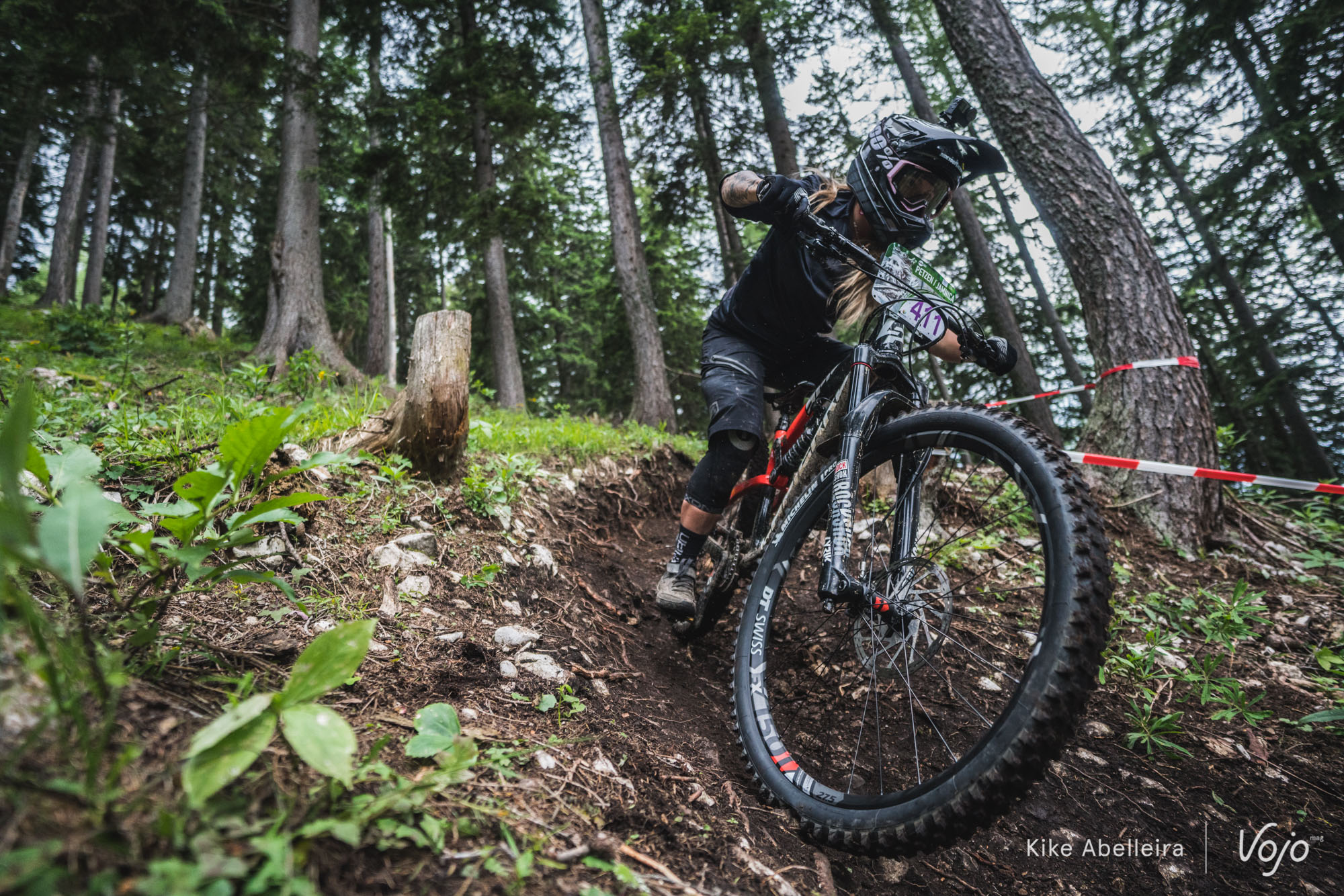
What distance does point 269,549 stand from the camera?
194 centimetres

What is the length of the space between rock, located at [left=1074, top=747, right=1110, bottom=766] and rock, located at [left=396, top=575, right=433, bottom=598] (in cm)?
253

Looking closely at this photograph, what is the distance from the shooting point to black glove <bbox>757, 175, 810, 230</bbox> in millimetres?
2195

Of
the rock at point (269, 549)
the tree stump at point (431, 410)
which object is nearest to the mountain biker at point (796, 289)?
the tree stump at point (431, 410)

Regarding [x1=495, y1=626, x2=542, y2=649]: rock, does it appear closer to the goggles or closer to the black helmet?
the black helmet

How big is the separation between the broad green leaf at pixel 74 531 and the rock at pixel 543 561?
6.27 feet

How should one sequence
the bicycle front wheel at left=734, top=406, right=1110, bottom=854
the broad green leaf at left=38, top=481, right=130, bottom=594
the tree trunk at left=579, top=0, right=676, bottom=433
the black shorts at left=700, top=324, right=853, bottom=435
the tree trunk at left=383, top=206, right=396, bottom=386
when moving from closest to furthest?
1. the broad green leaf at left=38, top=481, right=130, bottom=594
2. the bicycle front wheel at left=734, top=406, right=1110, bottom=854
3. the black shorts at left=700, top=324, right=853, bottom=435
4. the tree trunk at left=579, top=0, right=676, bottom=433
5. the tree trunk at left=383, top=206, right=396, bottom=386

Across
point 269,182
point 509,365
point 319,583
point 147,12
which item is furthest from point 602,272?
point 319,583

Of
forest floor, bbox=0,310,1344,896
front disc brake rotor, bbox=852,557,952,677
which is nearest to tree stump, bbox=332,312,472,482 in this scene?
forest floor, bbox=0,310,1344,896

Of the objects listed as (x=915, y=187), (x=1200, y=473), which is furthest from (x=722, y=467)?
(x=1200, y=473)

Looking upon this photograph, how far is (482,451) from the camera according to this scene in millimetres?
3607

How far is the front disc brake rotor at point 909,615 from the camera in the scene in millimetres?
1812

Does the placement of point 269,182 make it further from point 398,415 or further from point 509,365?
point 398,415

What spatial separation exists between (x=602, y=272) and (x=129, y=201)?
18.1 m

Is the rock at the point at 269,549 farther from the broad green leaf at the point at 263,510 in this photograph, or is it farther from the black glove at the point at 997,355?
the black glove at the point at 997,355
